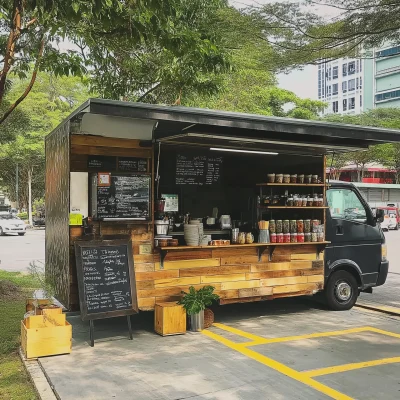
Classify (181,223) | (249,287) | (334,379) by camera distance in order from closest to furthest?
(334,379)
(249,287)
(181,223)

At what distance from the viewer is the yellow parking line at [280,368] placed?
13.6ft

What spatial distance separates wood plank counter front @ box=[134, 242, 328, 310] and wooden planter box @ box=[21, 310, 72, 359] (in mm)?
1120

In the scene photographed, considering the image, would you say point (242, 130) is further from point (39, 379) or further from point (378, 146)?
point (378, 146)

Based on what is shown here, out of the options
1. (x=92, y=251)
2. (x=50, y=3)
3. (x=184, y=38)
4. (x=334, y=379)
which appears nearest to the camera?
(x=50, y=3)

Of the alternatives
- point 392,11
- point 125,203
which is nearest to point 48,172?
point 125,203

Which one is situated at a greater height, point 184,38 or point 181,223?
point 184,38

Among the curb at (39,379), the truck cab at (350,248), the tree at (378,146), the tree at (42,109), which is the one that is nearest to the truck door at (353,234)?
the truck cab at (350,248)

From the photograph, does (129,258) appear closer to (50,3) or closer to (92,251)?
(92,251)

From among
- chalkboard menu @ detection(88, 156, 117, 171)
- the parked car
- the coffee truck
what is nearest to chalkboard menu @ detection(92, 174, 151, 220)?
the coffee truck

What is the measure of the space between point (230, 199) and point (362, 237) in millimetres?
2252

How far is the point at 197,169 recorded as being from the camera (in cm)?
743

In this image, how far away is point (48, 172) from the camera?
7.12m

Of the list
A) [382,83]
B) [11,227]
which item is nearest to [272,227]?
[11,227]

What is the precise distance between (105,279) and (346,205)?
4096 mm
